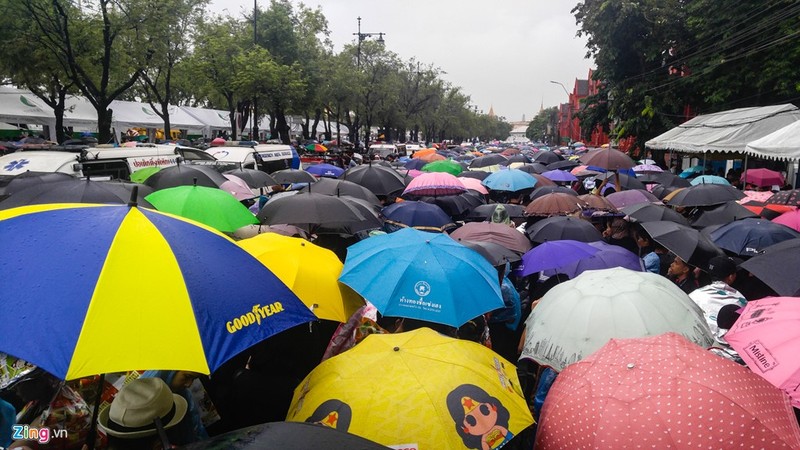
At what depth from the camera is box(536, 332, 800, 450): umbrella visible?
2.26 m

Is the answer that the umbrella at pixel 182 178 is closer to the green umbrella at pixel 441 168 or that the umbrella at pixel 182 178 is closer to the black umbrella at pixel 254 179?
the black umbrella at pixel 254 179

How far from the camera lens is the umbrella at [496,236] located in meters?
6.56

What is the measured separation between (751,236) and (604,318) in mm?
3809

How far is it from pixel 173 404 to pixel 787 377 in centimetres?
307

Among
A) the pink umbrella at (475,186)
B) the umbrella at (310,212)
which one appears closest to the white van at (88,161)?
the umbrella at (310,212)

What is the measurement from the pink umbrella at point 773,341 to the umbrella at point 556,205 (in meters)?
5.37

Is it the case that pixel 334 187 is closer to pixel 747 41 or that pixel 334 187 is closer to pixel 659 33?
pixel 747 41

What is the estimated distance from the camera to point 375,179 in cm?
1112

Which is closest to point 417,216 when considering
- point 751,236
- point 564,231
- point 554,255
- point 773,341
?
point 564,231

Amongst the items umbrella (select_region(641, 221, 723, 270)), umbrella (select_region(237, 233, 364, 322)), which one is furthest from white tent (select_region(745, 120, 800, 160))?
umbrella (select_region(237, 233, 364, 322))

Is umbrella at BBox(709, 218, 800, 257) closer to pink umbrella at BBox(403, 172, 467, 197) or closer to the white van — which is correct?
pink umbrella at BBox(403, 172, 467, 197)

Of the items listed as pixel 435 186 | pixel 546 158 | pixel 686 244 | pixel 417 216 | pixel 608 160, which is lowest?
pixel 417 216

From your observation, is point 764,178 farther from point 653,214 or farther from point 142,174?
point 142,174

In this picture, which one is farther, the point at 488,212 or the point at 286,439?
the point at 488,212
